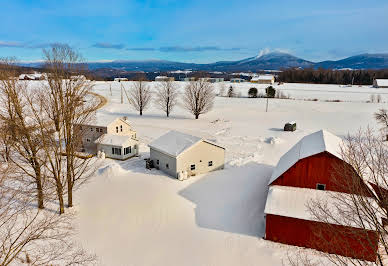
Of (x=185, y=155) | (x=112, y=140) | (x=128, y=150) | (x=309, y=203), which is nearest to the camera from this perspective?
(x=309, y=203)

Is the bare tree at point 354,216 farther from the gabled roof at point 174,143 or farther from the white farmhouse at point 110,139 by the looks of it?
the white farmhouse at point 110,139

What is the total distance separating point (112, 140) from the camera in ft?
91.5

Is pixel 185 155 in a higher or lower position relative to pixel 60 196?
higher

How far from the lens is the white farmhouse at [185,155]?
22.4 metres

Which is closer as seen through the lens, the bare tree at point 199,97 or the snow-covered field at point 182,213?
the snow-covered field at point 182,213

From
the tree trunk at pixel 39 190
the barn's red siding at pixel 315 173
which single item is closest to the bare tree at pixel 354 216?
the barn's red siding at pixel 315 173

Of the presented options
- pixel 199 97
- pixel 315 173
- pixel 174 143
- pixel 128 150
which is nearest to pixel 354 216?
pixel 315 173

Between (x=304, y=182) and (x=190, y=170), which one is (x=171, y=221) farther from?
(x=304, y=182)

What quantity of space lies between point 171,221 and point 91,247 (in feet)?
15.8

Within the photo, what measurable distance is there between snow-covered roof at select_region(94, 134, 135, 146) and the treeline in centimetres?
12185

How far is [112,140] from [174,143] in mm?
7991

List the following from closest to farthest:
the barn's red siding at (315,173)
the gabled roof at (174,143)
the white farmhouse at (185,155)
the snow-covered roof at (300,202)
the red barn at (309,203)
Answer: the red barn at (309,203) < the snow-covered roof at (300,202) < the barn's red siding at (315,173) < the white farmhouse at (185,155) < the gabled roof at (174,143)

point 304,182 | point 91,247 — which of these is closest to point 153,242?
point 91,247

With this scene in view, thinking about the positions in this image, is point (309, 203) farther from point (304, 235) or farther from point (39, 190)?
point (39, 190)
